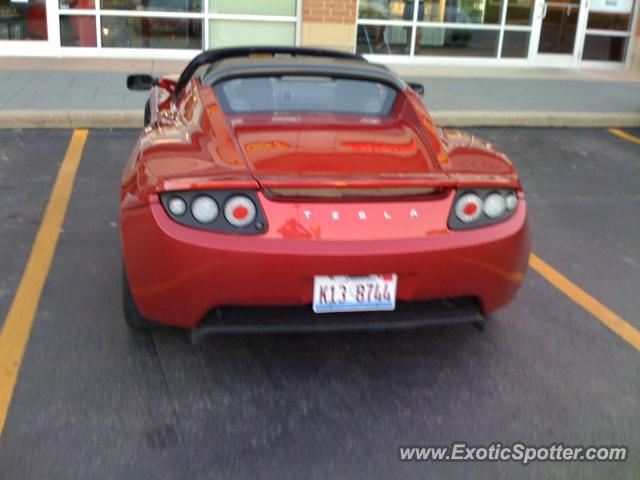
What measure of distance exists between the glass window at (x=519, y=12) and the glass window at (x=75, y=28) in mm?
8096

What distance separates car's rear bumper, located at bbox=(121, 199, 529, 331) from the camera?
2.90 meters

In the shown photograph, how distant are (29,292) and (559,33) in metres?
13.3

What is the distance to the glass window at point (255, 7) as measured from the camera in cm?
1310

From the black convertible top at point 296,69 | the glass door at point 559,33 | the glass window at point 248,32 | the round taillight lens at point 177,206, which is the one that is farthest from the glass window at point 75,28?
the round taillight lens at point 177,206

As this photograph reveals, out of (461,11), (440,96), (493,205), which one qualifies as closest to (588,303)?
(493,205)

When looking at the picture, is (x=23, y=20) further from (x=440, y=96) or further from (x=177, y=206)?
(x=177, y=206)

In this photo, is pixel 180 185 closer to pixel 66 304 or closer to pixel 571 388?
pixel 66 304

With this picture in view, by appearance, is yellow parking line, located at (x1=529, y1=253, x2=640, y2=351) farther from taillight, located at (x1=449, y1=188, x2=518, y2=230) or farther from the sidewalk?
the sidewalk

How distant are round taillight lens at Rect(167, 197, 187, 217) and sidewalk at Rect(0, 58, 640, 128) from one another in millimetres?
5617

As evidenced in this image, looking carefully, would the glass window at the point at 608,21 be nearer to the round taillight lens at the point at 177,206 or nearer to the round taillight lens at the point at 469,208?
the round taillight lens at the point at 469,208

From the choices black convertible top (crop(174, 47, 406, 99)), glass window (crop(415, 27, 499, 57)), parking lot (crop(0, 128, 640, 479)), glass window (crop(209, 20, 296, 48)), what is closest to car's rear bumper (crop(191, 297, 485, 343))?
parking lot (crop(0, 128, 640, 479))

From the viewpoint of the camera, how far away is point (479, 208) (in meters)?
3.18

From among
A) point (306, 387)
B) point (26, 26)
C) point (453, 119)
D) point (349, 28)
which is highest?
point (349, 28)

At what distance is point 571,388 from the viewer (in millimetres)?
3389
